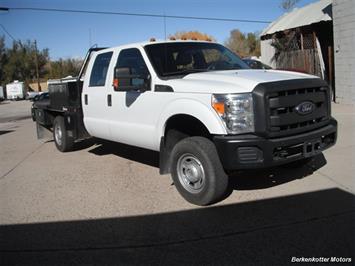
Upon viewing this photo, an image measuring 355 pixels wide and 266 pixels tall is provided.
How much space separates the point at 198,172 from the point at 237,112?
96 centimetres

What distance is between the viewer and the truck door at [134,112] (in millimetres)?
6053

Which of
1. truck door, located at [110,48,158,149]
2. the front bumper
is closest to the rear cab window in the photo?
truck door, located at [110,48,158,149]

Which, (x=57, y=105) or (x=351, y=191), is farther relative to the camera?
(x=57, y=105)

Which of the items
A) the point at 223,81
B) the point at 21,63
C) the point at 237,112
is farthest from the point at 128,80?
the point at 21,63

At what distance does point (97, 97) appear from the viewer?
7.35 m

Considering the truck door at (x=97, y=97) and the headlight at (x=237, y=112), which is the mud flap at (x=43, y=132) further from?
the headlight at (x=237, y=112)

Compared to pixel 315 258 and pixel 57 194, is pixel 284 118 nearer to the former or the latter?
pixel 315 258

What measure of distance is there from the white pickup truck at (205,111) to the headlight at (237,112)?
11 millimetres

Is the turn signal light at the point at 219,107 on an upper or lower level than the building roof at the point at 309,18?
lower

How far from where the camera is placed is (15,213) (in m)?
5.56

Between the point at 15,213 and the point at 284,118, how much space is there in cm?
356

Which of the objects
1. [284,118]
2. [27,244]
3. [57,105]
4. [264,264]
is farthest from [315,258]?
[57,105]

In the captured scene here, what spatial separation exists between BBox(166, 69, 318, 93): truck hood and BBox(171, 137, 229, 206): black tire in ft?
2.07

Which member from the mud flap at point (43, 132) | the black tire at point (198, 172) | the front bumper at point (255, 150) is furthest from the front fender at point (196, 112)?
the mud flap at point (43, 132)
